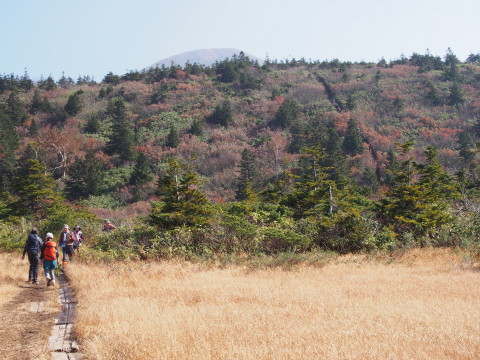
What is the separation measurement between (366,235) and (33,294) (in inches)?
513

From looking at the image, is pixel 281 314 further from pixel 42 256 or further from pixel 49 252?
pixel 42 256

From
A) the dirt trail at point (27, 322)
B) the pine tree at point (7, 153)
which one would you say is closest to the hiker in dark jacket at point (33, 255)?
the dirt trail at point (27, 322)

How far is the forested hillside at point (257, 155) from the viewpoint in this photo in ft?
61.2

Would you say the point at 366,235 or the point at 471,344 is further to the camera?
the point at 366,235

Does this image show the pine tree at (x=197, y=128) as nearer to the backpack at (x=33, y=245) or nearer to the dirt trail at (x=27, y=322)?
the backpack at (x=33, y=245)

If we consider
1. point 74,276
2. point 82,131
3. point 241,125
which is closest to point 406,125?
point 241,125

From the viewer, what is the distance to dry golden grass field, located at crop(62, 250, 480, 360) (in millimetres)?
5402

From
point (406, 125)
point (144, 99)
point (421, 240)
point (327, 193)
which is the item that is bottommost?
point (421, 240)

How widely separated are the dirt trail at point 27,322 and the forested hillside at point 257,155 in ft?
23.7

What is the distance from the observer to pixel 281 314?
7.43 m

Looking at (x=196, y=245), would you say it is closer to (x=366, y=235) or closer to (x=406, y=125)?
(x=366, y=235)

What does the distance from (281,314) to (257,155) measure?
46.5 meters

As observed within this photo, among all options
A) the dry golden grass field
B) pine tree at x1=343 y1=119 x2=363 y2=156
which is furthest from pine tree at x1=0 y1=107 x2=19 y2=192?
pine tree at x1=343 y1=119 x2=363 y2=156

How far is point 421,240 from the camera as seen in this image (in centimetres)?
1819
